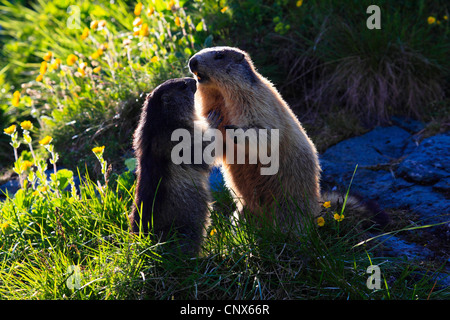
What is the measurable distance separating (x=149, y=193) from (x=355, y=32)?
12.6 ft

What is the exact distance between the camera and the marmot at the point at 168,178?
3.31 metres

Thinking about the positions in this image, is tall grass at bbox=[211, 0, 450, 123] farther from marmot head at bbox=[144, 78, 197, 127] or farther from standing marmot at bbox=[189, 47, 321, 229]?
marmot head at bbox=[144, 78, 197, 127]

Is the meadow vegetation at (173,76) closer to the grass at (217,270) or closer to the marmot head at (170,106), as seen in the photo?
the grass at (217,270)

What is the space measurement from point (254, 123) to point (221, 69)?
553mm

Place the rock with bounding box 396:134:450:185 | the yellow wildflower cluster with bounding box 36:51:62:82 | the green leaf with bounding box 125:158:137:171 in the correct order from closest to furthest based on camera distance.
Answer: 1. the green leaf with bounding box 125:158:137:171
2. the rock with bounding box 396:134:450:185
3. the yellow wildflower cluster with bounding box 36:51:62:82

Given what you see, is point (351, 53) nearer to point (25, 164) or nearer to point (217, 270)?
point (217, 270)

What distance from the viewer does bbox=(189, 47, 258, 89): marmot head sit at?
3881 millimetres

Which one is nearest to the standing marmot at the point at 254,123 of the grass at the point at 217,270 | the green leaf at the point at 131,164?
the grass at the point at 217,270

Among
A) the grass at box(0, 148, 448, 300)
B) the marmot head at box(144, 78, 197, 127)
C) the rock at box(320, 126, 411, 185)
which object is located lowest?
the grass at box(0, 148, 448, 300)

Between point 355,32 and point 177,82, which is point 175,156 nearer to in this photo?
point 177,82

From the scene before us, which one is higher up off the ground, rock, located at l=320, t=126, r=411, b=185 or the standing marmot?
the standing marmot

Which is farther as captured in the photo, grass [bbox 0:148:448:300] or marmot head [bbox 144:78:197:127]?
marmot head [bbox 144:78:197:127]

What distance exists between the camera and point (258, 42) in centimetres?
621

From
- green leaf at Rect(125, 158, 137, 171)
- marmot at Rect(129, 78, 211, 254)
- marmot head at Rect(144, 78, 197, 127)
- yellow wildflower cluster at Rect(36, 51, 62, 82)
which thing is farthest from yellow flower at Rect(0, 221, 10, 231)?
yellow wildflower cluster at Rect(36, 51, 62, 82)
